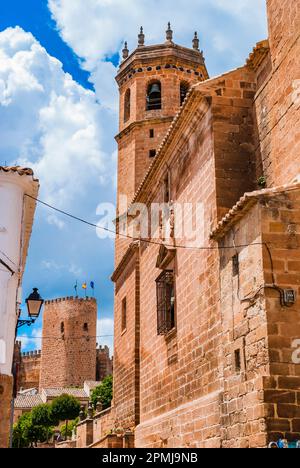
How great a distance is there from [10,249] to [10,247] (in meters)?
0.03

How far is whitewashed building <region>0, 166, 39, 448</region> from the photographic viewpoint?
419 inches

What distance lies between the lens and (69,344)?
60312 millimetres

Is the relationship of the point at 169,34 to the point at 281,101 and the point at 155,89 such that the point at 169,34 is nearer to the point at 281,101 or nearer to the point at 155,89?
the point at 155,89

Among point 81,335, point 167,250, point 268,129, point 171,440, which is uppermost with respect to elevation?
point 81,335

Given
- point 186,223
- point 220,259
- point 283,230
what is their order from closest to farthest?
point 283,230 < point 220,259 < point 186,223

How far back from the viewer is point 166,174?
1480 centimetres

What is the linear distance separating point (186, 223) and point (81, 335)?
48.9 m

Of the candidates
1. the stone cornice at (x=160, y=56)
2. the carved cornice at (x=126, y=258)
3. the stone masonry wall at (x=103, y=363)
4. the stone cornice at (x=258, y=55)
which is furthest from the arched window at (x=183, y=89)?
the stone masonry wall at (x=103, y=363)

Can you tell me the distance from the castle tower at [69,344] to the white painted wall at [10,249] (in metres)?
49.6

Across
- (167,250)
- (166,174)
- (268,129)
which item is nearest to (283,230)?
(268,129)

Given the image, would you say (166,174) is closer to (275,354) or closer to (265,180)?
(265,180)

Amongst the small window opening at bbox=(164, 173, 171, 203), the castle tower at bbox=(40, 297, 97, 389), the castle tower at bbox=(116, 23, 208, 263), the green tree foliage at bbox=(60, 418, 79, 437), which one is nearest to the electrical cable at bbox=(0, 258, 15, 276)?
the small window opening at bbox=(164, 173, 171, 203)

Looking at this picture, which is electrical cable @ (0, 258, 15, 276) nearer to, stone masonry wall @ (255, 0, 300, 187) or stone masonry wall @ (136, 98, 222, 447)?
stone masonry wall @ (136, 98, 222, 447)

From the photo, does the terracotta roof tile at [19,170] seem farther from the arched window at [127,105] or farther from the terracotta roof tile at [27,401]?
the terracotta roof tile at [27,401]
